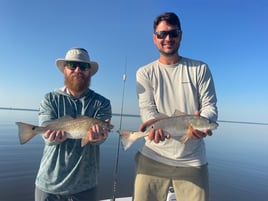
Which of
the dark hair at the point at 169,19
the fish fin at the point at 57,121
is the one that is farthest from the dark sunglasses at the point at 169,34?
the fish fin at the point at 57,121

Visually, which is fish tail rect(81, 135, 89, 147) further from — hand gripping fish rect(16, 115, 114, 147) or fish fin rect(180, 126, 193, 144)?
fish fin rect(180, 126, 193, 144)

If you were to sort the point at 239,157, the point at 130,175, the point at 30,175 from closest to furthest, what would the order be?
the point at 30,175 < the point at 130,175 < the point at 239,157

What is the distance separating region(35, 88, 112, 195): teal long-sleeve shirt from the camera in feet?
13.4

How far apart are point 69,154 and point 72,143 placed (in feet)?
0.63

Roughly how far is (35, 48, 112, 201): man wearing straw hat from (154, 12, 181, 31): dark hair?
4.51 ft

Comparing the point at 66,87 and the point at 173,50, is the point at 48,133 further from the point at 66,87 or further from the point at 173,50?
the point at 173,50

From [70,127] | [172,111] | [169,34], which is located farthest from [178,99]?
[70,127]

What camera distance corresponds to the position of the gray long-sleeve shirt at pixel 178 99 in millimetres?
4340

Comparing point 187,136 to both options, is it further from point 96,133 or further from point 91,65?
point 91,65

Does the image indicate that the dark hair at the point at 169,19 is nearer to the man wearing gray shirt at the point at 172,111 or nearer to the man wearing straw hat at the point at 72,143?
the man wearing gray shirt at the point at 172,111

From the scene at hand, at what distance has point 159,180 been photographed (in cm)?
447

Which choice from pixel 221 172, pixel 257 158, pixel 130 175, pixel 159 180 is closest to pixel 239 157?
pixel 257 158

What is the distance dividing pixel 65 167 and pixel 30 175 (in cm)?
1002

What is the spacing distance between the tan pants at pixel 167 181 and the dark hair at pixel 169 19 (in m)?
2.30
